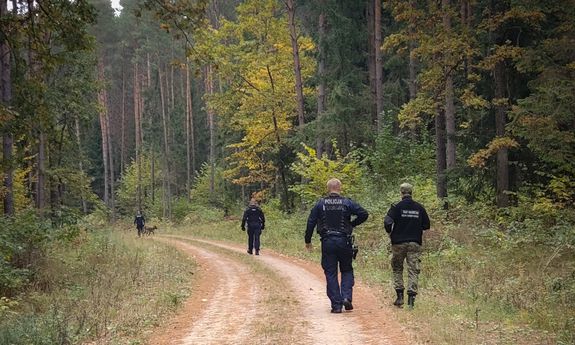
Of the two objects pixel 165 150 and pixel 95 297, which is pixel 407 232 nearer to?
pixel 95 297

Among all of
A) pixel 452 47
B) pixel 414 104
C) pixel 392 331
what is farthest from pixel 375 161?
pixel 392 331

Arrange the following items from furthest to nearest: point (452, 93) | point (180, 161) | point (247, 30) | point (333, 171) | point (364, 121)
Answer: point (180, 161) < point (247, 30) < point (364, 121) < point (333, 171) < point (452, 93)

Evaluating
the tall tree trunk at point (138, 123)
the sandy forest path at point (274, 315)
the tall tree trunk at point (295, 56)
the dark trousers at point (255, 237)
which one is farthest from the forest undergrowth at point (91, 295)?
the tall tree trunk at point (138, 123)

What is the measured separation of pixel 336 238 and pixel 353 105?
18.5 meters

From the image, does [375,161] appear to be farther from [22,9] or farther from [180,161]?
[180,161]

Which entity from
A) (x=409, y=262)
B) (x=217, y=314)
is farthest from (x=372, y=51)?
(x=217, y=314)

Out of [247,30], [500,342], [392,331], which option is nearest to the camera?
[500,342]

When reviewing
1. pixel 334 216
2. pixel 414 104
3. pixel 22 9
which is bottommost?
pixel 334 216

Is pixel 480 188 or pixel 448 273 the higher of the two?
pixel 480 188

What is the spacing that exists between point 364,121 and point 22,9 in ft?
60.2

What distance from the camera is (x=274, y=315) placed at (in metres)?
8.68

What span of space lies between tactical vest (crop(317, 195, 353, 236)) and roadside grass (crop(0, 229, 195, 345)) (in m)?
3.06

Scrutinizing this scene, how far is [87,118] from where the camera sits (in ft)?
73.2

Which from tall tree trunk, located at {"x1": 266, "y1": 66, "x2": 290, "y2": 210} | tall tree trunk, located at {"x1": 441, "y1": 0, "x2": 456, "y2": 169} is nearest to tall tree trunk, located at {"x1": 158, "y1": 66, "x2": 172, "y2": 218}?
tall tree trunk, located at {"x1": 266, "y1": 66, "x2": 290, "y2": 210}
